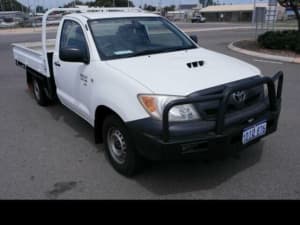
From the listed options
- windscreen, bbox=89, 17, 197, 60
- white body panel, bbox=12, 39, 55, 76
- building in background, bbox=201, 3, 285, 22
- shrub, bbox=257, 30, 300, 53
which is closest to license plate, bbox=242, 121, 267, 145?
windscreen, bbox=89, 17, 197, 60

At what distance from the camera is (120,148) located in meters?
3.75

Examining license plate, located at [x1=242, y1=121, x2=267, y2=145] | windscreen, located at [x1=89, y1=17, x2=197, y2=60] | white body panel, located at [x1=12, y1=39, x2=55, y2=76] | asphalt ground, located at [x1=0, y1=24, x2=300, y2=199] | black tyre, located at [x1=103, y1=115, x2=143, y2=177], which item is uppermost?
windscreen, located at [x1=89, y1=17, x2=197, y2=60]

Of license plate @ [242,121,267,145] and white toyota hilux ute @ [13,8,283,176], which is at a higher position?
white toyota hilux ute @ [13,8,283,176]

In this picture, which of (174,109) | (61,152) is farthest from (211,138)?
(61,152)

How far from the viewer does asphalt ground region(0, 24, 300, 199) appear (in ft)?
11.2

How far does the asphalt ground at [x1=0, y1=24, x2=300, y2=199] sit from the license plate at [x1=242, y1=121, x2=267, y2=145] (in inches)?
20.6

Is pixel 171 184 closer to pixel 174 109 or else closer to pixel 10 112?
pixel 174 109

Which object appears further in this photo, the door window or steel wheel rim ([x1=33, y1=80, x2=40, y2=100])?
steel wheel rim ([x1=33, y1=80, x2=40, y2=100])

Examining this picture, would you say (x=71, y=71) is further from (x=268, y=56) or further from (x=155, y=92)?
(x=268, y=56)

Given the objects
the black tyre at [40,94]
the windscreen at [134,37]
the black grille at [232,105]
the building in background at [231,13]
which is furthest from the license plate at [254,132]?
the building in background at [231,13]

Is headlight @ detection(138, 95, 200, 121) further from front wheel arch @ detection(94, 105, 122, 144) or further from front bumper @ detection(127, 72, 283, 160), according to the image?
front wheel arch @ detection(94, 105, 122, 144)

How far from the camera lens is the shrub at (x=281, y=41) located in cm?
1223

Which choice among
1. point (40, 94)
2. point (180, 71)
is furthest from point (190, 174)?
point (40, 94)

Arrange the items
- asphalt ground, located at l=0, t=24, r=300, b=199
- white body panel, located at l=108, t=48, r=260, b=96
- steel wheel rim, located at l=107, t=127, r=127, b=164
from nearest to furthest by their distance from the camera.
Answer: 1. white body panel, located at l=108, t=48, r=260, b=96
2. asphalt ground, located at l=0, t=24, r=300, b=199
3. steel wheel rim, located at l=107, t=127, r=127, b=164
